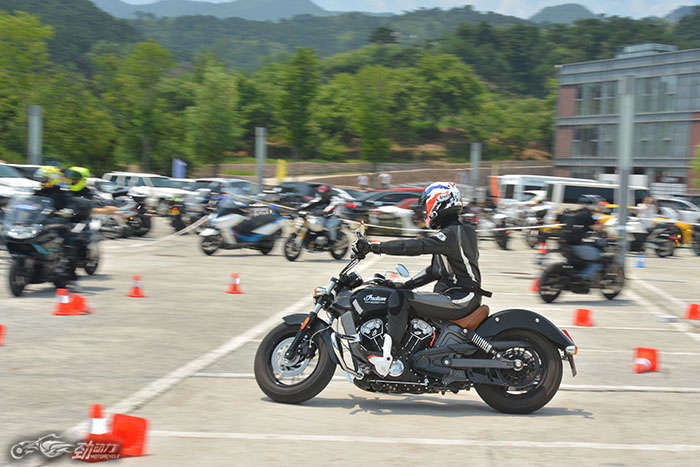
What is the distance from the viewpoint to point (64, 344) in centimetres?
871

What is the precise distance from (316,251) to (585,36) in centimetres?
15757

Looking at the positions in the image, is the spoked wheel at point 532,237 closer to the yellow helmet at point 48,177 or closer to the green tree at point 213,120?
the yellow helmet at point 48,177

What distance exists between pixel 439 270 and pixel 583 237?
25.7 feet

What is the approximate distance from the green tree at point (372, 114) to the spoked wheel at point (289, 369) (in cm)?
6282

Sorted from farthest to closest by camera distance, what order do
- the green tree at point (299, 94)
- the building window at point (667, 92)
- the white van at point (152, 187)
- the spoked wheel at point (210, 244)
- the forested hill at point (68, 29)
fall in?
the forested hill at point (68, 29) → the green tree at point (299, 94) → the building window at point (667, 92) → the white van at point (152, 187) → the spoked wheel at point (210, 244)

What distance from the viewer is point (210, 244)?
1988 cm

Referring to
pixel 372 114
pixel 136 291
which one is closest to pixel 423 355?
pixel 136 291

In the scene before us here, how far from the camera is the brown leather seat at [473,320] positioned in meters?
6.52

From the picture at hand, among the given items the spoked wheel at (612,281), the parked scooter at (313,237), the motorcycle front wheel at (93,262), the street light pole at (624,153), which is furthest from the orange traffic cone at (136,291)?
→ the street light pole at (624,153)

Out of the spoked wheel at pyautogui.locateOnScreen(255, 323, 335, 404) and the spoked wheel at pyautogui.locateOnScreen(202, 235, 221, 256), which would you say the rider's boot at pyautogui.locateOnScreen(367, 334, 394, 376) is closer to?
the spoked wheel at pyautogui.locateOnScreen(255, 323, 335, 404)

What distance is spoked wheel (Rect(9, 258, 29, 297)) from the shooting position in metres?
11.8

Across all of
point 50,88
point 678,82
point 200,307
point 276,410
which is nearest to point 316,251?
point 200,307

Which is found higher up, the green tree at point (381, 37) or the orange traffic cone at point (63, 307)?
the green tree at point (381, 37)

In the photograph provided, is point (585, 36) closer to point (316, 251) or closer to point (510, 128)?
point (510, 128)
